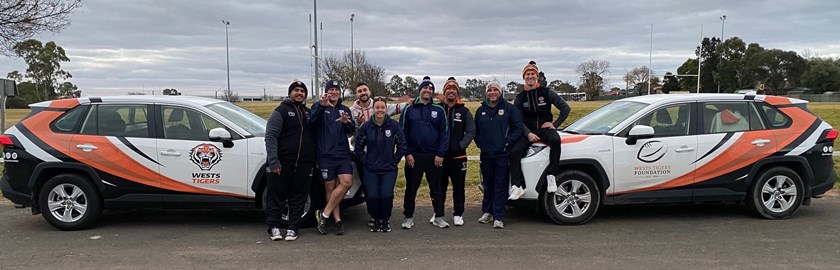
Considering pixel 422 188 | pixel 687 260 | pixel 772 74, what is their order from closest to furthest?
pixel 687 260, pixel 422 188, pixel 772 74

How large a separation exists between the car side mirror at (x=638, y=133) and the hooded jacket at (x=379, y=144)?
243 centimetres

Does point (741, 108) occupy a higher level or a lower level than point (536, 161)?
higher

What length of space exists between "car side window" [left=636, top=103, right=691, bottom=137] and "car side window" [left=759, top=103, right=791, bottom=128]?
3.13 ft

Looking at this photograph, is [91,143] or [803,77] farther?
[803,77]

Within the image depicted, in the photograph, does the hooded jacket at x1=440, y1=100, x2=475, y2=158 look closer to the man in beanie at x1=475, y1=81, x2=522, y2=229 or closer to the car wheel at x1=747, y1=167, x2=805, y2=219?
the man in beanie at x1=475, y1=81, x2=522, y2=229

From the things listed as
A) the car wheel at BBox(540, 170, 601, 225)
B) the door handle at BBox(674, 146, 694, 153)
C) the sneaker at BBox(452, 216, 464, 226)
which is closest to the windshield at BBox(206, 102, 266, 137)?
the sneaker at BBox(452, 216, 464, 226)

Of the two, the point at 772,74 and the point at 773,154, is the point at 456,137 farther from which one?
the point at 772,74

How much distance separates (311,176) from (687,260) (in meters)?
3.58

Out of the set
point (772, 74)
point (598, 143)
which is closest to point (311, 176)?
point (598, 143)

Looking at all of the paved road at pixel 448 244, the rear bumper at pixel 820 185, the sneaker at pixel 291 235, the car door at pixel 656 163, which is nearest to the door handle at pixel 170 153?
the paved road at pixel 448 244

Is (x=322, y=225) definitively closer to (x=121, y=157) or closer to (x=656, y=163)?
(x=121, y=157)

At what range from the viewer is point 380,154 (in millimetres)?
5723

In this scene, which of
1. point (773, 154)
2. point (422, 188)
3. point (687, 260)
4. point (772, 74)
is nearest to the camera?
point (687, 260)

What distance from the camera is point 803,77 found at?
79.5 meters
